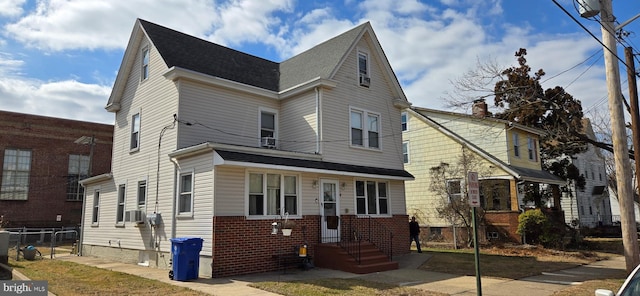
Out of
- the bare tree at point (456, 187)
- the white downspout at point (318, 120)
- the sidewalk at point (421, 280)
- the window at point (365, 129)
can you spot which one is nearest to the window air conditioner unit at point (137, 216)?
the sidewalk at point (421, 280)

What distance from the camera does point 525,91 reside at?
1695 cm

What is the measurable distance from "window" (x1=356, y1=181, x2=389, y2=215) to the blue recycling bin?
22.2ft

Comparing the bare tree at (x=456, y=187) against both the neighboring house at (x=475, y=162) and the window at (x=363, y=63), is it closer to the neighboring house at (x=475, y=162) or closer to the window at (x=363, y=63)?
the neighboring house at (x=475, y=162)

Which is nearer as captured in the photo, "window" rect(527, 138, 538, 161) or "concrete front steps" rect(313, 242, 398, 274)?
"concrete front steps" rect(313, 242, 398, 274)

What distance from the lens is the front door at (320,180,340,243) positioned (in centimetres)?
1524

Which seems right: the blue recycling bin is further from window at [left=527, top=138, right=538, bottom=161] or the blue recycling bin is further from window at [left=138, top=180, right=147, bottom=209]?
window at [left=527, top=138, right=538, bottom=161]

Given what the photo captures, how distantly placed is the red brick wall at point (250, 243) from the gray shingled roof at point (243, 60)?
616 centimetres

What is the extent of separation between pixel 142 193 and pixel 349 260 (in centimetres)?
846

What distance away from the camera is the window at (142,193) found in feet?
53.2

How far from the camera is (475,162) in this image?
78.9 feet

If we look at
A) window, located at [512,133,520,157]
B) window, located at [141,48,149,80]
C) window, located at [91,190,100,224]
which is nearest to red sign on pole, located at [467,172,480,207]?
window, located at [141,48,149,80]

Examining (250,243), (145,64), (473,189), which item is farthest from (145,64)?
(473,189)

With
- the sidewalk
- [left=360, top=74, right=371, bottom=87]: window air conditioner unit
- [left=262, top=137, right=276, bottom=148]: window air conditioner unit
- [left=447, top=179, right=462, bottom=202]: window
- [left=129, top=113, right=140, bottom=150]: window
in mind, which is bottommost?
the sidewalk

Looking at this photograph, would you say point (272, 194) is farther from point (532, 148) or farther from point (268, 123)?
point (532, 148)
